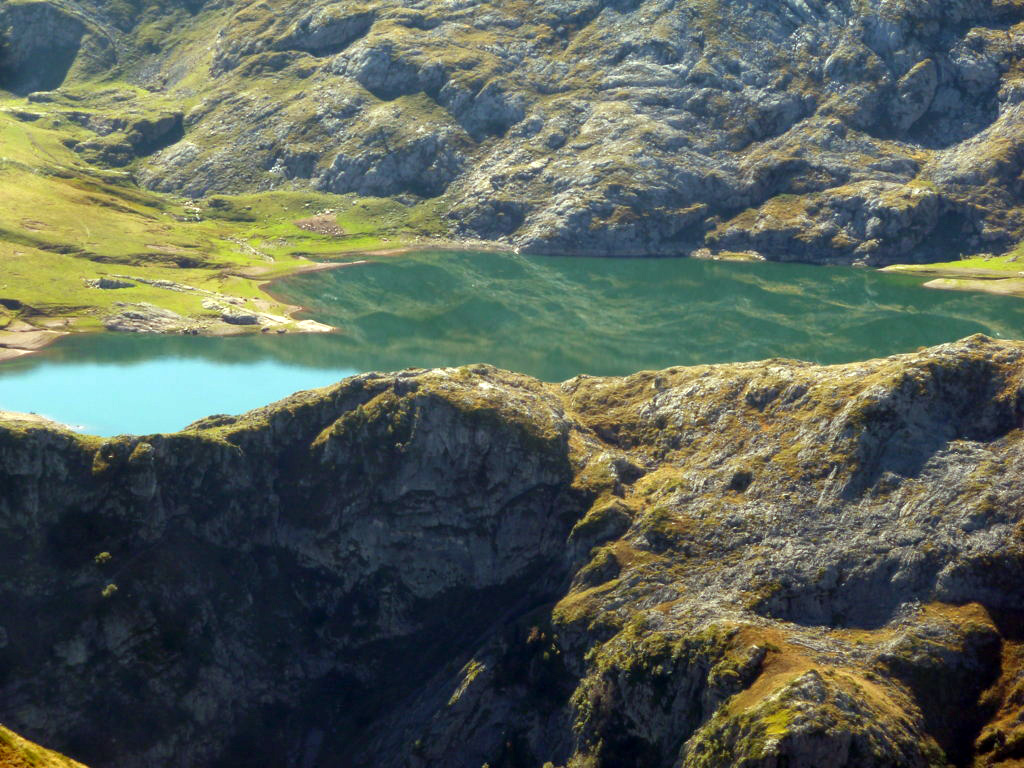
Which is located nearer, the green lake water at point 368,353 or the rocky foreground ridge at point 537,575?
the rocky foreground ridge at point 537,575

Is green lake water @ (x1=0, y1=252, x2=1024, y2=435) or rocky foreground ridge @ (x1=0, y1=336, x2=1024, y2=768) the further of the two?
green lake water @ (x1=0, y1=252, x2=1024, y2=435)

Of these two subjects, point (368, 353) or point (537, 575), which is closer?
point (537, 575)

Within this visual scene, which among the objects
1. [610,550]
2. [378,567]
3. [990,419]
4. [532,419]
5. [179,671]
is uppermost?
[990,419]

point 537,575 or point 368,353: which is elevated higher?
point 537,575

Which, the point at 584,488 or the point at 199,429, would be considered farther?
the point at 199,429

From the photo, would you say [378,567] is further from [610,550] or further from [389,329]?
[389,329]

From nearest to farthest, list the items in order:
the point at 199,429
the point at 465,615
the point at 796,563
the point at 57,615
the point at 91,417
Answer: the point at 796,563 → the point at 57,615 → the point at 465,615 → the point at 199,429 → the point at 91,417

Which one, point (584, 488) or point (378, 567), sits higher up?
point (584, 488)

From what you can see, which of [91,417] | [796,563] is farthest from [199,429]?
[91,417]
